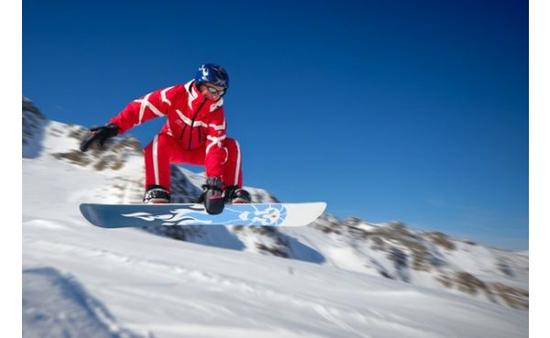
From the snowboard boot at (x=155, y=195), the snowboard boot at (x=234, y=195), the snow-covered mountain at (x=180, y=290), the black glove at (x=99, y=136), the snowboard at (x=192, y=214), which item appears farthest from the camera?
the snowboard boot at (x=234, y=195)

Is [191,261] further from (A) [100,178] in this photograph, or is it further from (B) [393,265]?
(B) [393,265]

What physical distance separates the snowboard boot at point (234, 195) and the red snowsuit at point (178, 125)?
0.44 meters

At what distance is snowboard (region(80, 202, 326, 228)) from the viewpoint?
3354mm

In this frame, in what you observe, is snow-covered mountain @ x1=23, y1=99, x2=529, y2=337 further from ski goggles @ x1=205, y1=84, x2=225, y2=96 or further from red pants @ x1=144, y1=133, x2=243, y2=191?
ski goggles @ x1=205, y1=84, x2=225, y2=96

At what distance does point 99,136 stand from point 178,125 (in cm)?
71

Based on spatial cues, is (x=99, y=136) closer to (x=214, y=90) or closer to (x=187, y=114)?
(x=187, y=114)

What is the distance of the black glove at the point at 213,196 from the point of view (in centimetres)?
323

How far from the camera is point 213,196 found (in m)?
3.23

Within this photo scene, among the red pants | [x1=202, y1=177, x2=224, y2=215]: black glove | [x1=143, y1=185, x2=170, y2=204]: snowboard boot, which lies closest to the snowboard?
[x1=143, y1=185, x2=170, y2=204]: snowboard boot

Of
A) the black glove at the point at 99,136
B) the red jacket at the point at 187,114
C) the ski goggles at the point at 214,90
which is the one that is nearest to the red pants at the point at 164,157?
the red jacket at the point at 187,114

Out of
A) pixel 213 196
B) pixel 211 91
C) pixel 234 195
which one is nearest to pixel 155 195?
pixel 213 196

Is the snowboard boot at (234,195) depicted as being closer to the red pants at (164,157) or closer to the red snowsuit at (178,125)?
the red pants at (164,157)

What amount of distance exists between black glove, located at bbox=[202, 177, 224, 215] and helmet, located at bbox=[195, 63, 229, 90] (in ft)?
2.94
